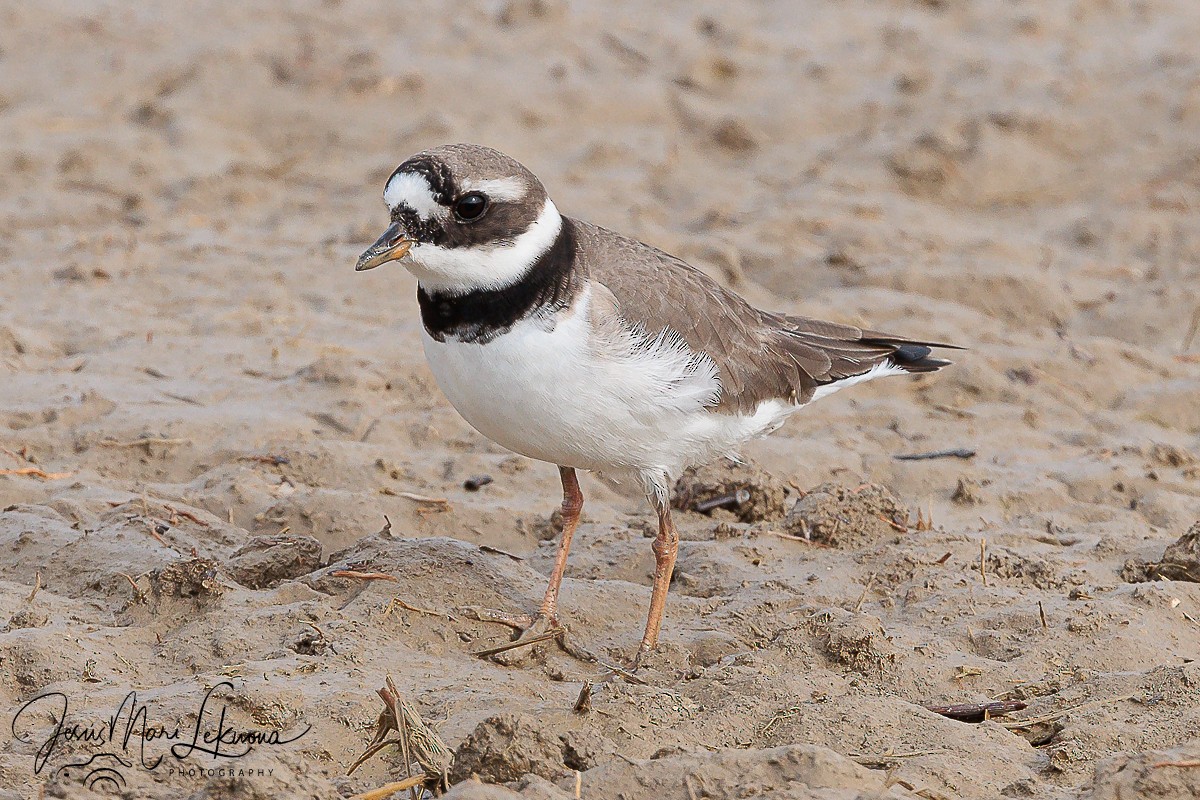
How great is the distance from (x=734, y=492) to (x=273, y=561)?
2.43 m

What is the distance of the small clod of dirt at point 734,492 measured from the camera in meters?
6.79

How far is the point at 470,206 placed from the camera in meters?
5.15

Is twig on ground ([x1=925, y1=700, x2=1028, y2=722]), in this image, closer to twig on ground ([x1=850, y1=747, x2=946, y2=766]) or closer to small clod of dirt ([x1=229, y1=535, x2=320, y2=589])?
twig on ground ([x1=850, y1=747, x2=946, y2=766])

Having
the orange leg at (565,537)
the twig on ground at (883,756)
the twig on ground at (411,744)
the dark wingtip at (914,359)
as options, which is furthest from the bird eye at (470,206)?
the dark wingtip at (914,359)

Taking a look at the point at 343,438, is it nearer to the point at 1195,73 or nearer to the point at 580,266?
the point at 580,266

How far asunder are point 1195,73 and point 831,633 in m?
9.41

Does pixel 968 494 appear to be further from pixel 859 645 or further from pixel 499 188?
pixel 499 188

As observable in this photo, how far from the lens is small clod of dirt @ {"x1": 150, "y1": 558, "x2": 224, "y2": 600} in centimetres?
513

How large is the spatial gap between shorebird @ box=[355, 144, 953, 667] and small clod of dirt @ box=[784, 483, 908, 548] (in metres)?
0.81

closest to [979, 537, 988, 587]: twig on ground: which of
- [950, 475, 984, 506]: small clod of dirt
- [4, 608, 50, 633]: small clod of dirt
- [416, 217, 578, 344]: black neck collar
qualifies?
[950, 475, 984, 506]: small clod of dirt

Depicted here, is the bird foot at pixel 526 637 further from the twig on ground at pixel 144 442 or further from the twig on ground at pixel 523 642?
the twig on ground at pixel 144 442

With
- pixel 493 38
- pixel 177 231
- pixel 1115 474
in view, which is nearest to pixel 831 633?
pixel 1115 474

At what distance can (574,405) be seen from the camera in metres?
5.13

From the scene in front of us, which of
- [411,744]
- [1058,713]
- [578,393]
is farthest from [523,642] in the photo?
[1058,713]
